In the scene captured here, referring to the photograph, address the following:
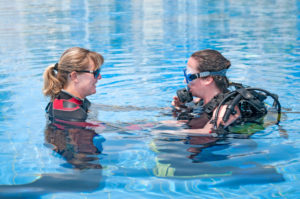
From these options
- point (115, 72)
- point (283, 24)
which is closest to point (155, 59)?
point (115, 72)

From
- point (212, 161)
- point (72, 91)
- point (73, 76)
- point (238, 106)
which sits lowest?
point (212, 161)

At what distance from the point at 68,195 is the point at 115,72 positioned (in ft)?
15.3

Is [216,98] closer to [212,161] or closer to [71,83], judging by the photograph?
[212,161]

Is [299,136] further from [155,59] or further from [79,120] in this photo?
[155,59]

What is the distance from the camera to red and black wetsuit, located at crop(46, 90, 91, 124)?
3982 mm

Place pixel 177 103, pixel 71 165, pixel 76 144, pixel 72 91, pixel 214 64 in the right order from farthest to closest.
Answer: pixel 177 103 → pixel 72 91 → pixel 214 64 → pixel 76 144 → pixel 71 165

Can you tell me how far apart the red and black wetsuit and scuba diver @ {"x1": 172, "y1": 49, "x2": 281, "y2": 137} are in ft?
3.50

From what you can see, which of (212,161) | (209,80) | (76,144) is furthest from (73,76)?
(212,161)

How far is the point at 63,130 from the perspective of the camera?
162 inches

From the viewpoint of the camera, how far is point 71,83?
13.6 feet

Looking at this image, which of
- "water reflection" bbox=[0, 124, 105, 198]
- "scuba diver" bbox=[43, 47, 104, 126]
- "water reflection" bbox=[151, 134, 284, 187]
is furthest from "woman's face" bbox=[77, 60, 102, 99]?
"water reflection" bbox=[151, 134, 284, 187]

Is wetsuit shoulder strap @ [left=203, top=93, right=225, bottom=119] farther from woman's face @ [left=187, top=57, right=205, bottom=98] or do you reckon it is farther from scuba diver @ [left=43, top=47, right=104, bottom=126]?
scuba diver @ [left=43, top=47, right=104, bottom=126]

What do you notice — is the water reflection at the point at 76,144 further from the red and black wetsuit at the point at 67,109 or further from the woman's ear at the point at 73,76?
the woman's ear at the point at 73,76

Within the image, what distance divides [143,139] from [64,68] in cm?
110
